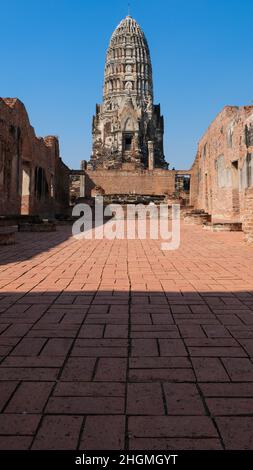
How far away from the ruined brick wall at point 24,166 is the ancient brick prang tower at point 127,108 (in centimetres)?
2678

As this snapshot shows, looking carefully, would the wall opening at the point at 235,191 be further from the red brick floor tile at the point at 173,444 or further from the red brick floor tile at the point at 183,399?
the red brick floor tile at the point at 173,444

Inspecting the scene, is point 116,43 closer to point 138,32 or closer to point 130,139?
point 138,32

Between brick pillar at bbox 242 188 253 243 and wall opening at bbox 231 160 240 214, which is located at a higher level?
wall opening at bbox 231 160 240 214

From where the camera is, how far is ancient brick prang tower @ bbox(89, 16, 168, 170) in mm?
50781

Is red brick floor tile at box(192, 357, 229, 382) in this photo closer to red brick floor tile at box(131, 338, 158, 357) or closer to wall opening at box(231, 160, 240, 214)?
red brick floor tile at box(131, 338, 158, 357)

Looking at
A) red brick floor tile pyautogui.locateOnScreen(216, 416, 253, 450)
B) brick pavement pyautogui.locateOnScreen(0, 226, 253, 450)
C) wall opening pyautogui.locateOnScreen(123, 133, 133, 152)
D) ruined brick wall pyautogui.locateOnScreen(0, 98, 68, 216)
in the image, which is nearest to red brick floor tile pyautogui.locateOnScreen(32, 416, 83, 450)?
brick pavement pyautogui.locateOnScreen(0, 226, 253, 450)

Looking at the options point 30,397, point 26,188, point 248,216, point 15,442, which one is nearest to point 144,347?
point 30,397

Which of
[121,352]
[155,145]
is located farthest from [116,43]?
[121,352]

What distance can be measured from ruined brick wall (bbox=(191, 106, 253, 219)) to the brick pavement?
263 inches

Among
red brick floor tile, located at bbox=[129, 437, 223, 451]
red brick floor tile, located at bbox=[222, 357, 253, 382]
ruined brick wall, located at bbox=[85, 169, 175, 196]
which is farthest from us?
ruined brick wall, located at bbox=[85, 169, 175, 196]

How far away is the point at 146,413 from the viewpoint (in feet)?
5.64

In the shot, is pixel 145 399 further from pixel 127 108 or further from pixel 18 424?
pixel 127 108

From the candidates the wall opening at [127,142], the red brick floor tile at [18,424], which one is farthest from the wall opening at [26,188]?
the wall opening at [127,142]

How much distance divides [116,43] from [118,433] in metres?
62.7
